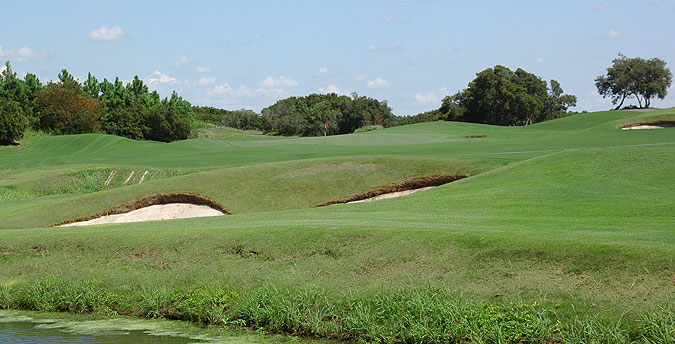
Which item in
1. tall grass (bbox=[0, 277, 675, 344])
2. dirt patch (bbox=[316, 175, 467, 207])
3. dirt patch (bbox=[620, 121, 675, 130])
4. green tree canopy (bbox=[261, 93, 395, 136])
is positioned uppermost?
green tree canopy (bbox=[261, 93, 395, 136])

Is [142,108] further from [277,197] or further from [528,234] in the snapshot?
[528,234]

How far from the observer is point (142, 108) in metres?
102

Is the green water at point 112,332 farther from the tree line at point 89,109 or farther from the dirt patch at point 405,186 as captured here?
the tree line at point 89,109

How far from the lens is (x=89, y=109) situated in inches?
3693

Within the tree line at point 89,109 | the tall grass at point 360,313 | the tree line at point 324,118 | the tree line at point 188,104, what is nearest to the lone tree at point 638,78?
the tree line at point 188,104

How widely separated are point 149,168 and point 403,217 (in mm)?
27840

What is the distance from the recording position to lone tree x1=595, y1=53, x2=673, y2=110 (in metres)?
102

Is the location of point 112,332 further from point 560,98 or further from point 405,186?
point 560,98

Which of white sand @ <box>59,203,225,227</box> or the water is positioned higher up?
white sand @ <box>59,203,225,227</box>

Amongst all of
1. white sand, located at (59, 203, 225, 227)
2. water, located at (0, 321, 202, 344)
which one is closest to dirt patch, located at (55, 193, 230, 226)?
white sand, located at (59, 203, 225, 227)

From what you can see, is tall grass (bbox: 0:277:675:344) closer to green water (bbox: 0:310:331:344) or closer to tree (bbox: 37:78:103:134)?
green water (bbox: 0:310:331:344)

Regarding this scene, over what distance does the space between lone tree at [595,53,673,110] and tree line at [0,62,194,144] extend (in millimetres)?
69490

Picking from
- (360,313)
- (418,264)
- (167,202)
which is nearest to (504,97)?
(167,202)

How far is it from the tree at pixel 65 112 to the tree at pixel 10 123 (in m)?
12.7
